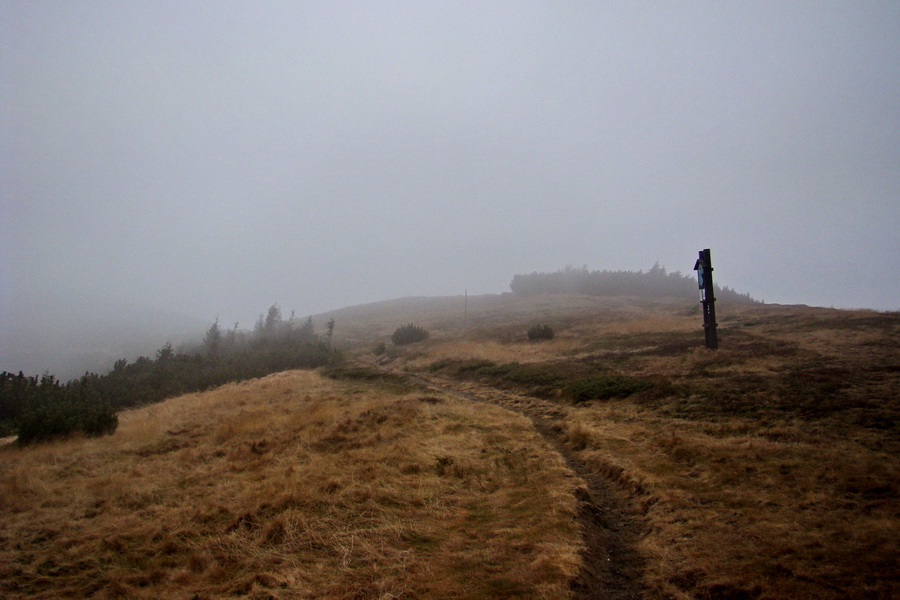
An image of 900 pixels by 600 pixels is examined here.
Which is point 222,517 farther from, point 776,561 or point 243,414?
point 243,414

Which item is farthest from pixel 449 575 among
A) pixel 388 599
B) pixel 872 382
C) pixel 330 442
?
pixel 872 382

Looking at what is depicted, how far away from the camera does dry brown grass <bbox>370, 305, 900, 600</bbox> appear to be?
476 cm

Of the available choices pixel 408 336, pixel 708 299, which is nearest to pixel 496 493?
pixel 708 299

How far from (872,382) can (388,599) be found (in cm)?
1243

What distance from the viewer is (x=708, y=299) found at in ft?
62.5

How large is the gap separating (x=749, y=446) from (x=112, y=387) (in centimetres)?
2766

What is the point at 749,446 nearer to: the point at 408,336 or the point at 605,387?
the point at 605,387

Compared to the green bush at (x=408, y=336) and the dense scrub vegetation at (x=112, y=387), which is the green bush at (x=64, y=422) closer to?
the dense scrub vegetation at (x=112, y=387)

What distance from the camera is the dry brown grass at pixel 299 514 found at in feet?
18.5

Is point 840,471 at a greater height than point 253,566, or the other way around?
point 840,471

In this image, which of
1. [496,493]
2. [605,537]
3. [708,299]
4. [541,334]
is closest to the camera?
[605,537]

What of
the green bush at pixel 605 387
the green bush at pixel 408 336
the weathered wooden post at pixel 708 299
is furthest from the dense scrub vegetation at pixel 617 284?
the green bush at pixel 605 387

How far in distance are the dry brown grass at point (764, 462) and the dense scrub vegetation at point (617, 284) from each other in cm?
6092

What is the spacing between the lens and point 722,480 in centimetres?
729
